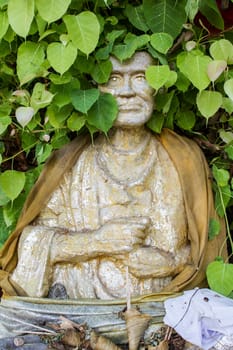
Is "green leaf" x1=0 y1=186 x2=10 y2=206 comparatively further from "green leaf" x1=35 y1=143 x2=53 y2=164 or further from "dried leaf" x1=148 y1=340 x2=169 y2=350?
"dried leaf" x1=148 y1=340 x2=169 y2=350

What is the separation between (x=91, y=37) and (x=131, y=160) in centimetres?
45

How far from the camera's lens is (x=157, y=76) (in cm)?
239

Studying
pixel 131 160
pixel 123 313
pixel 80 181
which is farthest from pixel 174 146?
pixel 123 313

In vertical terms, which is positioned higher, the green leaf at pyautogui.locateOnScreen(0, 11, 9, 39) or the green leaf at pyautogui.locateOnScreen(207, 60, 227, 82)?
the green leaf at pyautogui.locateOnScreen(0, 11, 9, 39)

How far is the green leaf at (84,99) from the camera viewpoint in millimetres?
2416

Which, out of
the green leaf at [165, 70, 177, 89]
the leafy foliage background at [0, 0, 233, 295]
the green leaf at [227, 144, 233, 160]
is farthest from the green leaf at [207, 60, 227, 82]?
the green leaf at [227, 144, 233, 160]

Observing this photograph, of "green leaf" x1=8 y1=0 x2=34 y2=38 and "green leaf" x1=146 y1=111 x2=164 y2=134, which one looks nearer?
"green leaf" x1=8 y1=0 x2=34 y2=38

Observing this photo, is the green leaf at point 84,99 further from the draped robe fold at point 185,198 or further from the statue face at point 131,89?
the draped robe fold at point 185,198

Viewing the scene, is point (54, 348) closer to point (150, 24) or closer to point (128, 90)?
point (128, 90)

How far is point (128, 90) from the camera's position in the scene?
2.47 metres

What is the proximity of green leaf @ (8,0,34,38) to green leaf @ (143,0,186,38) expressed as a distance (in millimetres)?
400

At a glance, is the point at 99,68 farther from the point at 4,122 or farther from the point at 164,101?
the point at 4,122

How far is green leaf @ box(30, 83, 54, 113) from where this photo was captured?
2.55 metres

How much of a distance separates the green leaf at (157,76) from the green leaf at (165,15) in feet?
0.57
